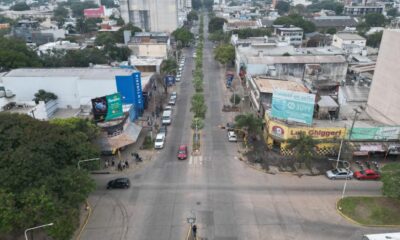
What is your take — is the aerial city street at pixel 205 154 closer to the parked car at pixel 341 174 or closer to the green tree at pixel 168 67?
the parked car at pixel 341 174

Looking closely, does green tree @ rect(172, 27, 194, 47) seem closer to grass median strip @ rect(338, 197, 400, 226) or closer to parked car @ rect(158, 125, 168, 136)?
parked car @ rect(158, 125, 168, 136)

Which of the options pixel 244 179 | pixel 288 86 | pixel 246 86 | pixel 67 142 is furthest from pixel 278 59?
Result: pixel 67 142

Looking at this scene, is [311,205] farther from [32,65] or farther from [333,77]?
[32,65]

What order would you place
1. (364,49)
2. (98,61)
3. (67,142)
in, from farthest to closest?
(364,49) → (98,61) → (67,142)

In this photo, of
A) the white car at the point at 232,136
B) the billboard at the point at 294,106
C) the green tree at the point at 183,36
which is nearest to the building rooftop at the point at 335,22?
the green tree at the point at 183,36

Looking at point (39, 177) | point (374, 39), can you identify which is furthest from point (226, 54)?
point (39, 177)

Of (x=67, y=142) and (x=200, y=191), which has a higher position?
(x=67, y=142)
